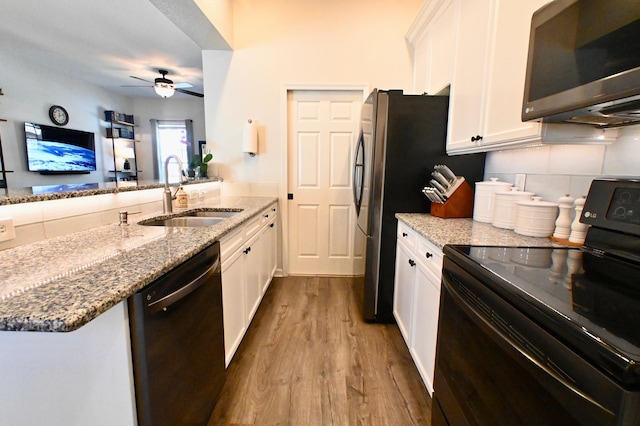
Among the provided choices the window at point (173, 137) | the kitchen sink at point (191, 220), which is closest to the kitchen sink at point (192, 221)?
the kitchen sink at point (191, 220)

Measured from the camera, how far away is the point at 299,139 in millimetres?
3082

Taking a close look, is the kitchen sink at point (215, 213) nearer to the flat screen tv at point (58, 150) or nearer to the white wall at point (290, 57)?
the white wall at point (290, 57)

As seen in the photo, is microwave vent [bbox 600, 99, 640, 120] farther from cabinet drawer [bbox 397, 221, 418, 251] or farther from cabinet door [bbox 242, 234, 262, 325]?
cabinet door [bbox 242, 234, 262, 325]

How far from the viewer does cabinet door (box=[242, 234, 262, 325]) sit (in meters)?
1.94

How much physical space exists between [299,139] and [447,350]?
2.50 meters

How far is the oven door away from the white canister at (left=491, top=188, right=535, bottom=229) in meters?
0.66

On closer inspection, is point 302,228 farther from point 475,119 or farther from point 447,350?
→ point 447,350

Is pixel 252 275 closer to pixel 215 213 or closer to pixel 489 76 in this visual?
pixel 215 213

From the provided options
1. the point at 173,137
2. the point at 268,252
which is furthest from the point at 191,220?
the point at 173,137

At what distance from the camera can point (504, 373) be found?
0.75 metres

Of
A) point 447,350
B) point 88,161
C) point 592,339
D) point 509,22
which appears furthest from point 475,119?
point 88,161

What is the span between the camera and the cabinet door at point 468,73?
61.2 inches

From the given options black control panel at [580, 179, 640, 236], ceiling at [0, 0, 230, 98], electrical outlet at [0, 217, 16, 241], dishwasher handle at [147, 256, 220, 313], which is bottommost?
dishwasher handle at [147, 256, 220, 313]

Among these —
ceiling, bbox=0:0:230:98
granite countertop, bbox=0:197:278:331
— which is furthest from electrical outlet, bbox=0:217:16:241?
ceiling, bbox=0:0:230:98
